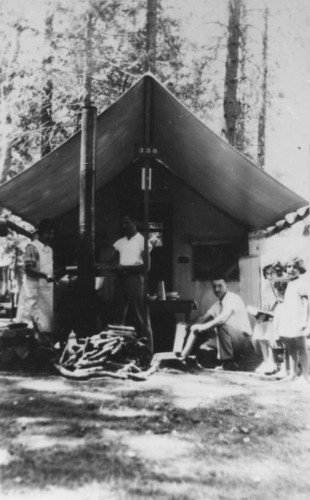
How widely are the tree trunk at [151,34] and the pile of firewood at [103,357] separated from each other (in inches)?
152

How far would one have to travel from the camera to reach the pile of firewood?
3.77 meters

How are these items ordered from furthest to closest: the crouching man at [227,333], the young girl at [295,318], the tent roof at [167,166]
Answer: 1. the tent roof at [167,166]
2. the crouching man at [227,333]
3. the young girl at [295,318]

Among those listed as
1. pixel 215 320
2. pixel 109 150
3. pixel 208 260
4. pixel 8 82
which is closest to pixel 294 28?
pixel 109 150

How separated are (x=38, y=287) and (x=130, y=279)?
98 centimetres

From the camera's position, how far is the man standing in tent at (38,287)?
4.50m

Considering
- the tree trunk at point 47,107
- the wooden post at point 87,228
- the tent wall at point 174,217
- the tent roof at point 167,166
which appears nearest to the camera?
the wooden post at point 87,228

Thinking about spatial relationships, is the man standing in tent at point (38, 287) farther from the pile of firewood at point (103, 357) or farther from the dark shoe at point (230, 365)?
the dark shoe at point (230, 365)

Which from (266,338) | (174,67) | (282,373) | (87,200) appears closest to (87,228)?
(87,200)

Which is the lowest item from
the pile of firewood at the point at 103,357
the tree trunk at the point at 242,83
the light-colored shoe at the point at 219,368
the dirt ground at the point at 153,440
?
the dirt ground at the point at 153,440

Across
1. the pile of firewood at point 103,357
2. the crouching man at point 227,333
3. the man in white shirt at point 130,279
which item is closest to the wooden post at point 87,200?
the pile of firewood at point 103,357

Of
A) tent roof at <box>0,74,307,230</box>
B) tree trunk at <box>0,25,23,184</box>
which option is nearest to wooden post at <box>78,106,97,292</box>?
tent roof at <box>0,74,307,230</box>

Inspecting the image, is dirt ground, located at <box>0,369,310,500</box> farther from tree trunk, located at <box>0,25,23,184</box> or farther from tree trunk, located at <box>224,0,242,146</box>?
tree trunk, located at <box>0,25,23,184</box>

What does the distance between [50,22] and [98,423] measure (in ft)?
15.4

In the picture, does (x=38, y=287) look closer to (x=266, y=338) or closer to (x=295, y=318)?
(x=266, y=338)
